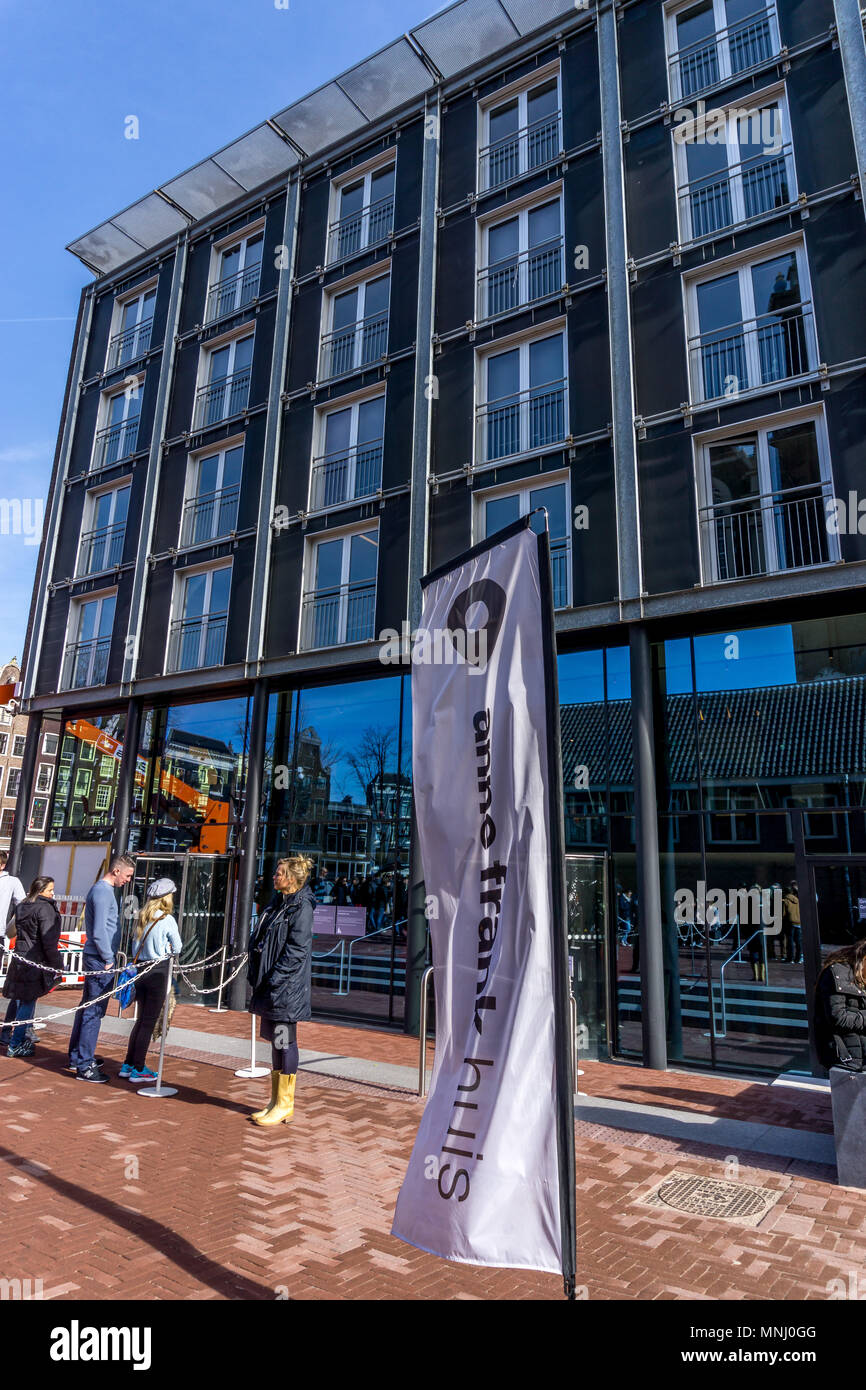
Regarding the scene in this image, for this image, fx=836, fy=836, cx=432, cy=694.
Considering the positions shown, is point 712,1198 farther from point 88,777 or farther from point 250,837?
point 88,777

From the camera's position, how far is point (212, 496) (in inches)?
732

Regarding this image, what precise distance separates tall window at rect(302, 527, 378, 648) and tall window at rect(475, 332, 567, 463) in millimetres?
2829

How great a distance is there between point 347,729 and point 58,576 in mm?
10642

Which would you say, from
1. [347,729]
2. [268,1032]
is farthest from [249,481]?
[268,1032]

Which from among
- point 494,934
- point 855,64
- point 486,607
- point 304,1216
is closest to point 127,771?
point 304,1216

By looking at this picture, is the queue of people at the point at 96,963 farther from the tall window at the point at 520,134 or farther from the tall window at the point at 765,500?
the tall window at the point at 520,134

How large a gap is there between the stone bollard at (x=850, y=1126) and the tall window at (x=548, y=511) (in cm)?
792

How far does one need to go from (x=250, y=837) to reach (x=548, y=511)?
8.07 metres

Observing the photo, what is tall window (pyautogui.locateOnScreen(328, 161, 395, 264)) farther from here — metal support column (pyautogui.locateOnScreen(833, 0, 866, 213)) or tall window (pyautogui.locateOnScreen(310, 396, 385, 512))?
metal support column (pyautogui.locateOnScreen(833, 0, 866, 213))

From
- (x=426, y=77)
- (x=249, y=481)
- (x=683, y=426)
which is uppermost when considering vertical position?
(x=426, y=77)

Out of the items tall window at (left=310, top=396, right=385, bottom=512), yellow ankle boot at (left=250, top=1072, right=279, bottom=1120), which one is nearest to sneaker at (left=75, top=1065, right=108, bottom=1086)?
yellow ankle boot at (left=250, top=1072, right=279, bottom=1120)
